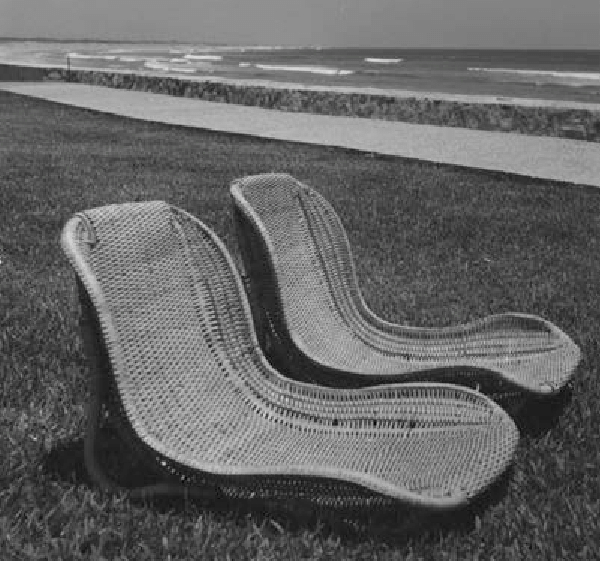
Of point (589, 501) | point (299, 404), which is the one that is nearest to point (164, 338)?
point (299, 404)

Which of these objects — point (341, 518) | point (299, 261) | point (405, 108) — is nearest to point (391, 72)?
point (405, 108)

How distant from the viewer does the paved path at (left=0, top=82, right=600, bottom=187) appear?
13164mm

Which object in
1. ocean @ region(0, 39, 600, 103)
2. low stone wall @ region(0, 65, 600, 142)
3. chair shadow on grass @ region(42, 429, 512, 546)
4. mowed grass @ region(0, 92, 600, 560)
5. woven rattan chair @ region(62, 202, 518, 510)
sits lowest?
ocean @ region(0, 39, 600, 103)

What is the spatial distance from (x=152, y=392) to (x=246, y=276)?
963 millimetres

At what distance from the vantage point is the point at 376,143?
51.2ft

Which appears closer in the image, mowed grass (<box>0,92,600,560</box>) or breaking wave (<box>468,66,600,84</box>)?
mowed grass (<box>0,92,600,560</box>)

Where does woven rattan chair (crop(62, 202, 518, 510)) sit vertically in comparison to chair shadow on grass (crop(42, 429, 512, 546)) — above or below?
above

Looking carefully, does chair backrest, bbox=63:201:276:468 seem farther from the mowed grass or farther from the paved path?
the paved path

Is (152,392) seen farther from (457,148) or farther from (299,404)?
(457,148)

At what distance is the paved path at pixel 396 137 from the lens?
1316cm

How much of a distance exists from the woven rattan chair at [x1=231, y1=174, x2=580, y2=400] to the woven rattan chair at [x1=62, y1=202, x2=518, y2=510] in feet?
1.10

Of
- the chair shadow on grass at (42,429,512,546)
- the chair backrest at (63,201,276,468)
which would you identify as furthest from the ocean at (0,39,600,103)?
the chair shadow on grass at (42,429,512,546)

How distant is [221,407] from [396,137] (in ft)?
44.0

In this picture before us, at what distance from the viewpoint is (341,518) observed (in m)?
3.17
